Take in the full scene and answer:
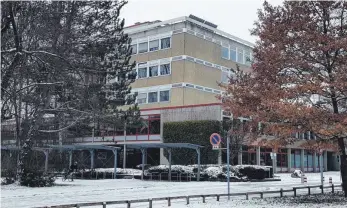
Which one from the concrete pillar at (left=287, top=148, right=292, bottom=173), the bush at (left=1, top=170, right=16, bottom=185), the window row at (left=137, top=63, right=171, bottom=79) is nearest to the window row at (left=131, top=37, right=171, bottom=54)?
the window row at (left=137, top=63, right=171, bottom=79)

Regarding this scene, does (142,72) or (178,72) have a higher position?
(142,72)

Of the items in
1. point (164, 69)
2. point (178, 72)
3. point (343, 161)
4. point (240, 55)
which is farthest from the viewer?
point (240, 55)

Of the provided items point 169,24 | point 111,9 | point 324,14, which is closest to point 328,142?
point 324,14

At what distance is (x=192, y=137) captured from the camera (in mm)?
45719

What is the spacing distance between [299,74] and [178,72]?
115 ft

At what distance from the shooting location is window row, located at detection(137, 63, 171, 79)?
178ft

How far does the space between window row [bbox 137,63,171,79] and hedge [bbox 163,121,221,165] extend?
8.74 m

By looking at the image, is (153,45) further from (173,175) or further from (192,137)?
(173,175)

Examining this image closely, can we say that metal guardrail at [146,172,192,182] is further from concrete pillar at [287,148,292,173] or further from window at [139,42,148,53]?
concrete pillar at [287,148,292,173]

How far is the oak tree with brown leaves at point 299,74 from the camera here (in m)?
16.7

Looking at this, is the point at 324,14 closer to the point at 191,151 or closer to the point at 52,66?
the point at 52,66

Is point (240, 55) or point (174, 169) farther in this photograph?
point (240, 55)

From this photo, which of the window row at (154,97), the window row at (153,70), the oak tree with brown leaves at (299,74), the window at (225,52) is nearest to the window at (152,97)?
the window row at (154,97)

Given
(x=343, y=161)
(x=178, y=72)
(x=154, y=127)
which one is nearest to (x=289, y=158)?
(x=178, y=72)
